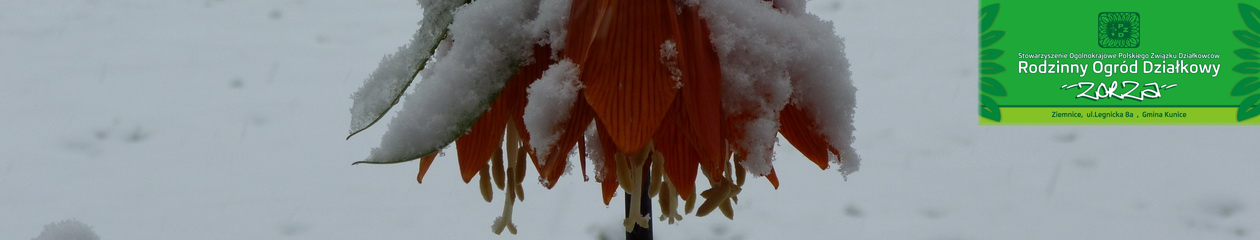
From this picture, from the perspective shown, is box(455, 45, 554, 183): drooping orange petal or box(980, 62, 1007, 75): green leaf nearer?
box(455, 45, 554, 183): drooping orange petal

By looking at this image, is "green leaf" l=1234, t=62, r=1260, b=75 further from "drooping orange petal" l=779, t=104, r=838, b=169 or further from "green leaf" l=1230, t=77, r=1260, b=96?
Result: "drooping orange petal" l=779, t=104, r=838, b=169

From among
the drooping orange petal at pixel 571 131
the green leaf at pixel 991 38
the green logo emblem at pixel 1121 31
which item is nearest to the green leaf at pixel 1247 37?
the green logo emblem at pixel 1121 31

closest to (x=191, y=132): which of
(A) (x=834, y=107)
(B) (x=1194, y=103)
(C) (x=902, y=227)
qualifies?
(C) (x=902, y=227)

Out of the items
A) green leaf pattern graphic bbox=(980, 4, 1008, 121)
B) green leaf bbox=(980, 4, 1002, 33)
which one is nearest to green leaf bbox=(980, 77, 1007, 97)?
green leaf pattern graphic bbox=(980, 4, 1008, 121)

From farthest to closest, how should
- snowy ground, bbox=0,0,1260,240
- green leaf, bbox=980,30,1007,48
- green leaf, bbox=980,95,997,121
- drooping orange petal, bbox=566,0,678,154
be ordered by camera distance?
green leaf, bbox=980,30,1007,48
green leaf, bbox=980,95,997,121
snowy ground, bbox=0,0,1260,240
drooping orange petal, bbox=566,0,678,154

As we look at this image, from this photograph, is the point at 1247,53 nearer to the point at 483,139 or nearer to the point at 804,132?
the point at 804,132

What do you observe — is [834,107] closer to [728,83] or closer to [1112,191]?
[728,83]

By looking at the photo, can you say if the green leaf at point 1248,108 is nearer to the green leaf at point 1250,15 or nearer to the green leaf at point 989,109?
the green leaf at point 1250,15
